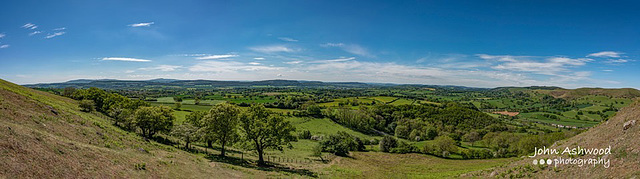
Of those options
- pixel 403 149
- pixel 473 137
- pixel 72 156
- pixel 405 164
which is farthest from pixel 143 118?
pixel 473 137

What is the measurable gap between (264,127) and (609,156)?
32.2 meters

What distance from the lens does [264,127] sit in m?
33.1

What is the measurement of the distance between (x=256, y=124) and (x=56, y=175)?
20129 millimetres

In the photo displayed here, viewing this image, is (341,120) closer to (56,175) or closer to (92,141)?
(92,141)

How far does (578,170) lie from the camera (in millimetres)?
18438

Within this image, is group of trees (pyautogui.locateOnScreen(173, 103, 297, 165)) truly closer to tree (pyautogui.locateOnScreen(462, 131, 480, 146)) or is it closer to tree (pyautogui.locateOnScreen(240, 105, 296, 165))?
tree (pyautogui.locateOnScreen(240, 105, 296, 165))

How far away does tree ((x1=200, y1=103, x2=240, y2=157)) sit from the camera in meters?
33.9

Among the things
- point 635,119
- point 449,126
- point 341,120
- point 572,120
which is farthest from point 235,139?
point 572,120

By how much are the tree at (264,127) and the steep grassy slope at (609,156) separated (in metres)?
24.7

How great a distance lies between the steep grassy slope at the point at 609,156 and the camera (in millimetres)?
15797

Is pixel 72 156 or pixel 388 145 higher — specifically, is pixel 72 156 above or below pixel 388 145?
above

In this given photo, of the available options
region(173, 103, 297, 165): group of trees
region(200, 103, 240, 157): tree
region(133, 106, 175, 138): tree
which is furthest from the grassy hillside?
region(133, 106, 175, 138): tree

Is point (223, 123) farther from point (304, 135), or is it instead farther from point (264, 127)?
point (304, 135)

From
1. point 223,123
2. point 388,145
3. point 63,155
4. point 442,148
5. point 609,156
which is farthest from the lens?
point 388,145
